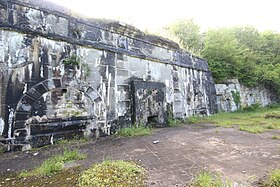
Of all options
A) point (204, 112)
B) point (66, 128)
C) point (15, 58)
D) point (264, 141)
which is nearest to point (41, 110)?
point (66, 128)

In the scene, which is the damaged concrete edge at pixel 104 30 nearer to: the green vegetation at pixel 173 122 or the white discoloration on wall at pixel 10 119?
the white discoloration on wall at pixel 10 119

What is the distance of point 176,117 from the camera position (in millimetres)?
8508

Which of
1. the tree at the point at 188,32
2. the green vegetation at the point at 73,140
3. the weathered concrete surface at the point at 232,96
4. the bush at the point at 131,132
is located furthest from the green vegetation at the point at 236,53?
the green vegetation at the point at 73,140

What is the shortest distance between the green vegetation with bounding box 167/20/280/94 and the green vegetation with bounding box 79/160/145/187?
8.50 m

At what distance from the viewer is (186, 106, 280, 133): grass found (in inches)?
255

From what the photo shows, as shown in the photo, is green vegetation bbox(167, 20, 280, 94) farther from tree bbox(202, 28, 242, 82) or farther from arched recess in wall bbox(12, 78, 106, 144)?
arched recess in wall bbox(12, 78, 106, 144)

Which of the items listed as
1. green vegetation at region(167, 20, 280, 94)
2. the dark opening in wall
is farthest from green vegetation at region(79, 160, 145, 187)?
green vegetation at region(167, 20, 280, 94)

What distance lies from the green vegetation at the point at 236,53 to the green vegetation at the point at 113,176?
850cm

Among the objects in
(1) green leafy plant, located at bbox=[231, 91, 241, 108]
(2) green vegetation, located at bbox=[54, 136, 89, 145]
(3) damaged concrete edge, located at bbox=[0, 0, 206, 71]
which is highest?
(3) damaged concrete edge, located at bbox=[0, 0, 206, 71]

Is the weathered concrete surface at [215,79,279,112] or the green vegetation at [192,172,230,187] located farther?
the weathered concrete surface at [215,79,279,112]

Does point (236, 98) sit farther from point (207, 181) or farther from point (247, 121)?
point (207, 181)

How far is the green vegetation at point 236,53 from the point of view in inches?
488

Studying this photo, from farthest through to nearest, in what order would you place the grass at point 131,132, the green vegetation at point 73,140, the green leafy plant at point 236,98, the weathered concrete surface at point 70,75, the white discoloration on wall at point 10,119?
the green leafy plant at point 236,98 → the grass at point 131,132 → the green vegetation at point 73,140 → the weathered concrete surface at point 70,75 → the white discoloration on wall at point 10,119

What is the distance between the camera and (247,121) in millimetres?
8148
